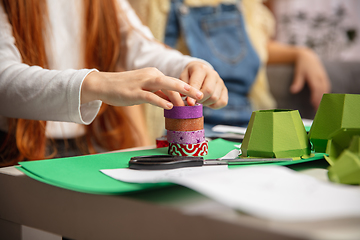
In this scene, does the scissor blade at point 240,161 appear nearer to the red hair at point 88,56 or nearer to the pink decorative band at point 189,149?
the pink decorative band at point 189,149

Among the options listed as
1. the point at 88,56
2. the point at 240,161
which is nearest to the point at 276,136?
the point at 240,161

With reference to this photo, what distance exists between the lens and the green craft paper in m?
Answer: 0.34

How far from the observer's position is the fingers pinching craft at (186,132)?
1.68ft

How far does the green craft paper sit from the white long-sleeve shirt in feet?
0.45

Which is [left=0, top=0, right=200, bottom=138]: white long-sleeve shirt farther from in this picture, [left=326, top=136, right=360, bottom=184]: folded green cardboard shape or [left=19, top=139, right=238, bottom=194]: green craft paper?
[left=326, top=136, right=360, bottom=184]: folded green cardboard shape

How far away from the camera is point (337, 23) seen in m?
2.82

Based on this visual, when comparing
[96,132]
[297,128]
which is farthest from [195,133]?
[96,132]

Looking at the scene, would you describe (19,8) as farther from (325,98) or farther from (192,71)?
(325,98)

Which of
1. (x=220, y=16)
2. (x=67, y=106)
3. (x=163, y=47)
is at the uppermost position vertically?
(x=220, y=16)

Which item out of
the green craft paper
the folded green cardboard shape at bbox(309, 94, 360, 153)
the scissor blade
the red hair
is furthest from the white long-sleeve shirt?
the folded green cardboard shape at bbox(309, 94, 360, 153)

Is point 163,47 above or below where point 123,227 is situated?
above

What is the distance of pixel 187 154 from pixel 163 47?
0.58 metres

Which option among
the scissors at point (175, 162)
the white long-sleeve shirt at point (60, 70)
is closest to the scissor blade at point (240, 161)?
the scissors at point (175, 162)

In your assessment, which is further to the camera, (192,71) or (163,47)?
(163,47)
